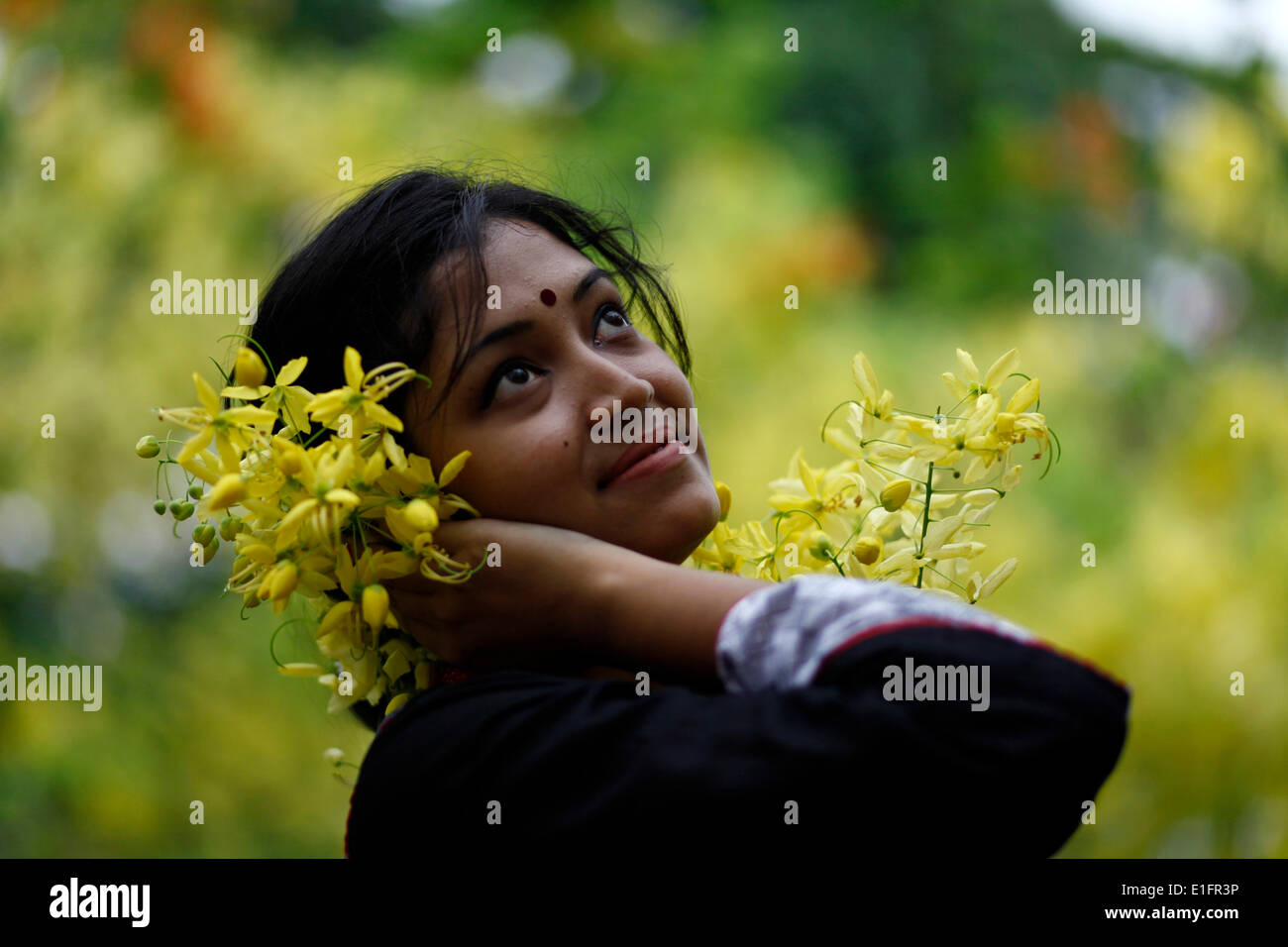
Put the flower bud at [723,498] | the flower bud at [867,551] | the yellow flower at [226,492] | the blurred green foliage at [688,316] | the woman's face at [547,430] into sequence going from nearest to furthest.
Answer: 1. the yellow flower at [226,492]
2. the woman's face at [547,430]
3. the flower bud at [867,551]
4. the flower bud at [723,498]
5. the blurred green foliage at [688,316]

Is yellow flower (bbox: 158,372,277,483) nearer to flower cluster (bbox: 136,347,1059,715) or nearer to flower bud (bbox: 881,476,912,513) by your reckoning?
flower cluster (bbox: 136,347,1059,715)

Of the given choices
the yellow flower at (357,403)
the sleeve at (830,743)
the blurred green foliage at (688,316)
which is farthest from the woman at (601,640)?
the blurred green foliage at (688,316)

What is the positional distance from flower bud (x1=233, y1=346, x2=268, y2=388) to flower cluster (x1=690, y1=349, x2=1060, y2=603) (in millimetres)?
608

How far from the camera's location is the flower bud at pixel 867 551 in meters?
1.37

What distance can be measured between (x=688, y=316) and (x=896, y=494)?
3.10 m

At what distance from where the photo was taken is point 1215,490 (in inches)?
183

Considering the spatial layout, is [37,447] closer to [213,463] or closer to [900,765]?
[213,463]

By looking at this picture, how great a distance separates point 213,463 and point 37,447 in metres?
3.55

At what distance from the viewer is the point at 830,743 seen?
0.95 m

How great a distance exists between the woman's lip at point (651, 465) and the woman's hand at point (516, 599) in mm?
85

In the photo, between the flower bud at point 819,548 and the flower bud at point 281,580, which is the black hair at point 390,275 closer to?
the flower bud at point 281,580

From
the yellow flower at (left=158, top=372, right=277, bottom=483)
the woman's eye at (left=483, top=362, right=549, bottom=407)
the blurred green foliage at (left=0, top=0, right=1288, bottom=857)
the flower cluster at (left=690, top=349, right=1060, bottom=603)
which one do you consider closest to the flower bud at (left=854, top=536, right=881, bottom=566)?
the flower cluster at (left=690, top=349, right=1060, bottom=603)
